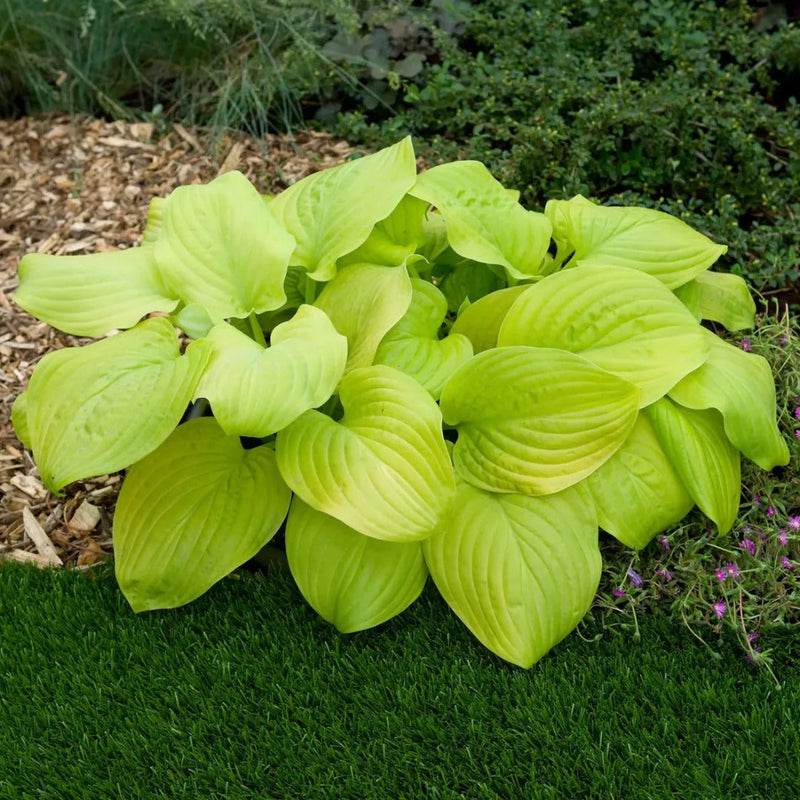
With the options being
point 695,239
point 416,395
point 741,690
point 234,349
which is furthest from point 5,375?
point 741,690

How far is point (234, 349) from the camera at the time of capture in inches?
74.7

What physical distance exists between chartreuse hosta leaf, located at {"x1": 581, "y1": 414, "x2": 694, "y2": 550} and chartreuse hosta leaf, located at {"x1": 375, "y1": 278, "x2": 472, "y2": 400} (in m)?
0.39

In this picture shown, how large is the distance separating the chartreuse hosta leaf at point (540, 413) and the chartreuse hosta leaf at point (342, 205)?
46cm

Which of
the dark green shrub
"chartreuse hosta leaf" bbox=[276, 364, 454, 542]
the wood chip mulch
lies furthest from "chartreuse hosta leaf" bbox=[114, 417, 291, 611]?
the dark green shrub

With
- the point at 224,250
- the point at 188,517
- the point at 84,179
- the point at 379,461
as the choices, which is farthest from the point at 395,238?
the point at 84,179

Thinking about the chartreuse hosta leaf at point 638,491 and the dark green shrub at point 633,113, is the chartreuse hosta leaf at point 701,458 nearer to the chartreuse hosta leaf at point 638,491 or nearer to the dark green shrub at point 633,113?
the chartreuse hosta leaf at point 638,491

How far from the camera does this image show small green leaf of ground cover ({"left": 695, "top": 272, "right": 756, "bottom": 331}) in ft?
8.02

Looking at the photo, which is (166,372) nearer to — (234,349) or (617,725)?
(234,349)

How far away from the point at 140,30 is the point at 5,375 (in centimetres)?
167

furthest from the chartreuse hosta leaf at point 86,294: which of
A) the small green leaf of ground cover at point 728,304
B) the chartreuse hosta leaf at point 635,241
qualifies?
the small green leaf of ground cover at point 728,304

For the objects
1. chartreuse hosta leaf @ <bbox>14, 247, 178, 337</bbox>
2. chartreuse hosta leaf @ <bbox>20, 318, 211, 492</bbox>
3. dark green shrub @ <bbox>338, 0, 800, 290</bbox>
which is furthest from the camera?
dark green shrub @ <bbox>338, 0, 800, 290</bbox>

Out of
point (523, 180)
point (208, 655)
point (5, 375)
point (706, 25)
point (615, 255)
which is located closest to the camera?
point (208, 655)

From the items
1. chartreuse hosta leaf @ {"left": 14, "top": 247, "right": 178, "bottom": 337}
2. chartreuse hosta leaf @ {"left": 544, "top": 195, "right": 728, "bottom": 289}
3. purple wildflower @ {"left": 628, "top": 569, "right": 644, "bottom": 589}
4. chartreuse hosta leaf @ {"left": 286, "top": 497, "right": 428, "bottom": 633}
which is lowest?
purple wildflower @ {"left": 628, "top": 569, "right": 644, "bottom": 589}

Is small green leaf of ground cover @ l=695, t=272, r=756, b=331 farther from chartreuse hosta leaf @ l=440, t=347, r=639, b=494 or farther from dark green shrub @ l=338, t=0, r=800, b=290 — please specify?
chartreuse hosta leaf @ l=440, t=347, r=639, b=494
